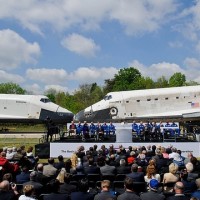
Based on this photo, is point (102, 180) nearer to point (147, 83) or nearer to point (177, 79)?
point (147, 83)

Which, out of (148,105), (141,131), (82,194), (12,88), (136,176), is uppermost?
(12,88)

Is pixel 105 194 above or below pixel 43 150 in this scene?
below

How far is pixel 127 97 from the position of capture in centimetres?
4491

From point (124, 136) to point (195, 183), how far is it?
16.3m

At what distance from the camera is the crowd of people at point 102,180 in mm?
8438

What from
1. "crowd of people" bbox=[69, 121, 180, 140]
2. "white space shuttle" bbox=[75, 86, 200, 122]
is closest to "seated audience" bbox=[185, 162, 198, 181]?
"crowd of people" bbox=[69, 121, 180, 140]

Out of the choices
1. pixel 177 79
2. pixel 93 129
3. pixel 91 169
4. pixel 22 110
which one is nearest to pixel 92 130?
pixel 93 129

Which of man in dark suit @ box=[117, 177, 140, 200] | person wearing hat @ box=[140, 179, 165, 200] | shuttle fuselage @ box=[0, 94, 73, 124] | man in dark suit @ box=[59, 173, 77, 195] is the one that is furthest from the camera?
shuttle fuselage @ box=[0, 94, 73, 124]

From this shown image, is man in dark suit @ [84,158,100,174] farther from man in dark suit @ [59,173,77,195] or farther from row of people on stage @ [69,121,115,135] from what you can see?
row of people on stage @ [69,121,115,135]

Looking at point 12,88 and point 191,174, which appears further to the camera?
point 12,88

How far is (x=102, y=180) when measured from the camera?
11.4 metres

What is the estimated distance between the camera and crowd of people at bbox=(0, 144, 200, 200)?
8.44 m

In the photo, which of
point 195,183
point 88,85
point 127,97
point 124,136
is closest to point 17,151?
point 195,183

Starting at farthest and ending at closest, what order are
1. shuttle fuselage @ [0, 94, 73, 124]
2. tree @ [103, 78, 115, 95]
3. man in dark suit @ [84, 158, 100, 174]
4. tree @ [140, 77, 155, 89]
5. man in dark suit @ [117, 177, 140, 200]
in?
1. tree @ [103, 78, 115, 95]
2. tree @ [140, 77, 155, 89]
3. shuttle fuselage @ [0, 94, 73, 124]
4. man in dark suit @ [84, 158, 100, 174]
5. man in dark suit @ [117, 177, 140, 200]
